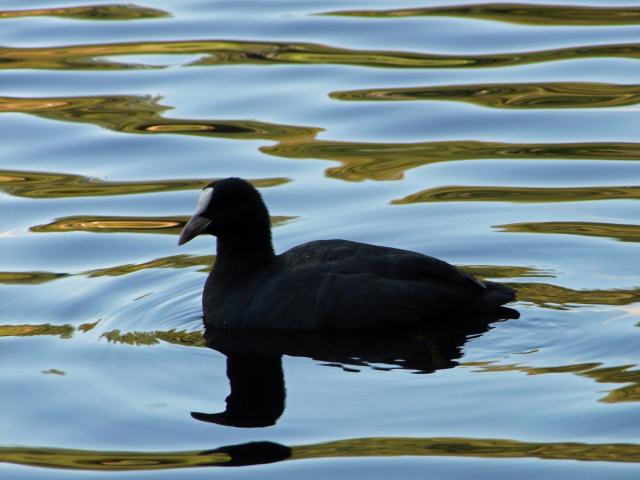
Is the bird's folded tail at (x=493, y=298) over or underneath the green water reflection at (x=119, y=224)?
underneath

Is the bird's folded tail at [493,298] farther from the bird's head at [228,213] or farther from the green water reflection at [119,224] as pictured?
the green water reflection at [119,224]

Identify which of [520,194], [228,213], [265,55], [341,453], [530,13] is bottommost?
[341,453]

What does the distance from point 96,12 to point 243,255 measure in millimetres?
8579

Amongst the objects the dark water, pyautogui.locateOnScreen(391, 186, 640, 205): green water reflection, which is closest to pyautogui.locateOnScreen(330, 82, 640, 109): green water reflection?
the dark water

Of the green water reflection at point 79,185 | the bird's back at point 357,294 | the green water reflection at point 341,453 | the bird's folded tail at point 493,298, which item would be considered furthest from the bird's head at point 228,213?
the green water reflection at point 79,185

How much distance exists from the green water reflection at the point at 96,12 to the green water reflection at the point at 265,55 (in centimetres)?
108

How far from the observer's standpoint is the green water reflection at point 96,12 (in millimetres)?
16562

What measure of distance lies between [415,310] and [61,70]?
751cm

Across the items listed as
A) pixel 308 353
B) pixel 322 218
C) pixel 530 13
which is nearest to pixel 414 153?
pixel 322 218

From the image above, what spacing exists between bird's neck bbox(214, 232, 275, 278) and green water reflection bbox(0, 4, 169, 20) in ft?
26.4

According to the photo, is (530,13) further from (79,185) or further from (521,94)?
(79,185)

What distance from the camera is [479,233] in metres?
9.93

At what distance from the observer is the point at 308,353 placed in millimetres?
8062

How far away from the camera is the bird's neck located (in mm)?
8828
